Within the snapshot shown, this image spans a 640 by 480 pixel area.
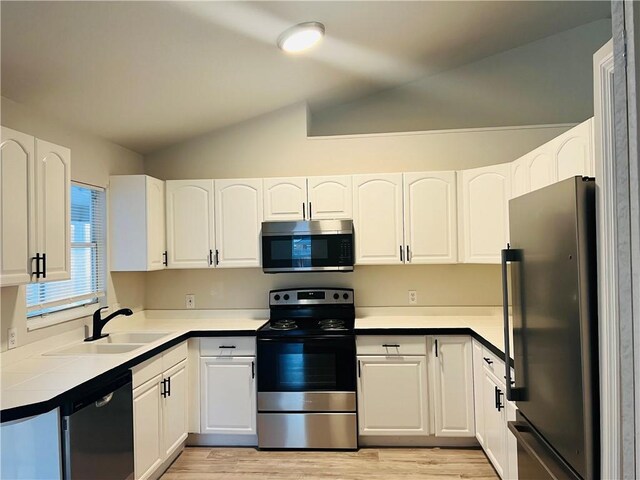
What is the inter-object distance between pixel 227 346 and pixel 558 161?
2533 millimetres

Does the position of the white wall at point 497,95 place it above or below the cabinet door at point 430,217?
above

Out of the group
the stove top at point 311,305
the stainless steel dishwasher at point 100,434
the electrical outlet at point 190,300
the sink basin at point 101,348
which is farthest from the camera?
the electrical outlet at point 190,300

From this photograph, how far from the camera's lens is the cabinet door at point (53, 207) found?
1.97 metres

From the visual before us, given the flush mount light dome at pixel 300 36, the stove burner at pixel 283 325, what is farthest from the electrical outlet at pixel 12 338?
the flush mount light dome at pixel 300 36

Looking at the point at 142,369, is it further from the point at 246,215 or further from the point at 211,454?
the point at 246,215

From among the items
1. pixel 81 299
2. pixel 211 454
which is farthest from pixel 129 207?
pixel 211 454

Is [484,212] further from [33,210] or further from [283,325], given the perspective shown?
[33,210]

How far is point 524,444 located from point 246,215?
8.12 feet

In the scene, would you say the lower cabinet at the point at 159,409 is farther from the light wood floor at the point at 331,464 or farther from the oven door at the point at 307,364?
the oven door at the point at 307,364

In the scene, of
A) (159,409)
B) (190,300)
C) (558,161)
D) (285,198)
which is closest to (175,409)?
(159,409)

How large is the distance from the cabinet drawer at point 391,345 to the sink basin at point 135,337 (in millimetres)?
1488

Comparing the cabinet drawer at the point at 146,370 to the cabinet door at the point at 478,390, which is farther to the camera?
the cabinet door at the point at 478,390

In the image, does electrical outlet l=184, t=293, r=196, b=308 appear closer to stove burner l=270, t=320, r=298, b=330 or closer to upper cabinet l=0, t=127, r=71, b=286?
stove burner l=270, t=320, r=298, b=330

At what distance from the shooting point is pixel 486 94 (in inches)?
135
